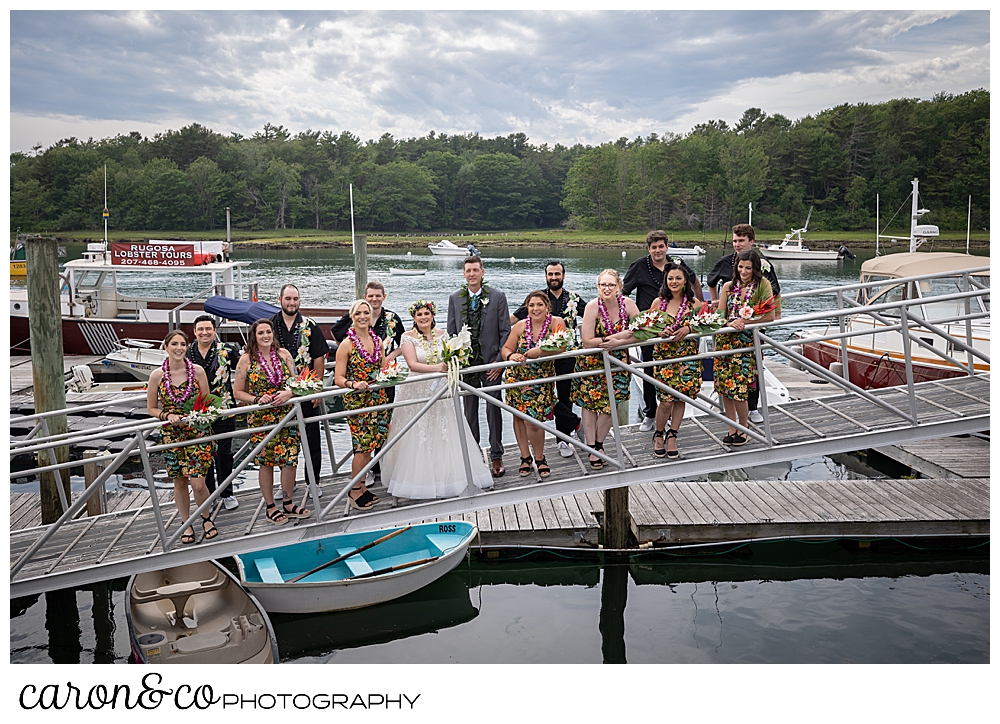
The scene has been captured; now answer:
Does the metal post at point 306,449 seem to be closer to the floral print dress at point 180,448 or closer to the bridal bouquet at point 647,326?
the floral print dress at point 180,448

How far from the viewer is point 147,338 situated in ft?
69.8

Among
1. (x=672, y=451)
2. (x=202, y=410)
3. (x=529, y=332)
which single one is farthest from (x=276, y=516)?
(x=672, y=451)

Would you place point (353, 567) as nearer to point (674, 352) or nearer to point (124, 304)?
point (674, 352)

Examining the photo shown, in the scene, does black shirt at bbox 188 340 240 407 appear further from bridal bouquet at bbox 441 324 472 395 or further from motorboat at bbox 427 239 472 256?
motorboat at bbox 427 239 472 256

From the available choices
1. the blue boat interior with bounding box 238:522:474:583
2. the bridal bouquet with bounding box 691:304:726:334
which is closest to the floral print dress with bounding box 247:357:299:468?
the blue boat interior with bounding box 238:522:474:583

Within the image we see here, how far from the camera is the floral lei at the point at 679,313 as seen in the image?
20.8ft

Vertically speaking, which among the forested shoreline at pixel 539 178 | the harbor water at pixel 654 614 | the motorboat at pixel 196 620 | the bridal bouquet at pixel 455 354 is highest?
the forested shoreline at pixel 539 178

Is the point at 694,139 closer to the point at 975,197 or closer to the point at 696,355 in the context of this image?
the point at 975,197

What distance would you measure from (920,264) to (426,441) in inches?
435

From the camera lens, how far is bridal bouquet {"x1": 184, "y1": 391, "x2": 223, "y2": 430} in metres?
6.06

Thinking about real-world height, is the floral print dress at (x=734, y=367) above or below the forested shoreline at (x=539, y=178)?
Answer: below

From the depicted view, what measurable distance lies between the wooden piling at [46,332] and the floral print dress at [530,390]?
5389mm

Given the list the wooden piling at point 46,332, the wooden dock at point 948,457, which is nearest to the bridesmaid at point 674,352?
the wooden dock at point 948,457

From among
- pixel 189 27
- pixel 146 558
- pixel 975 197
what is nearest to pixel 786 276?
pixel 975 197
